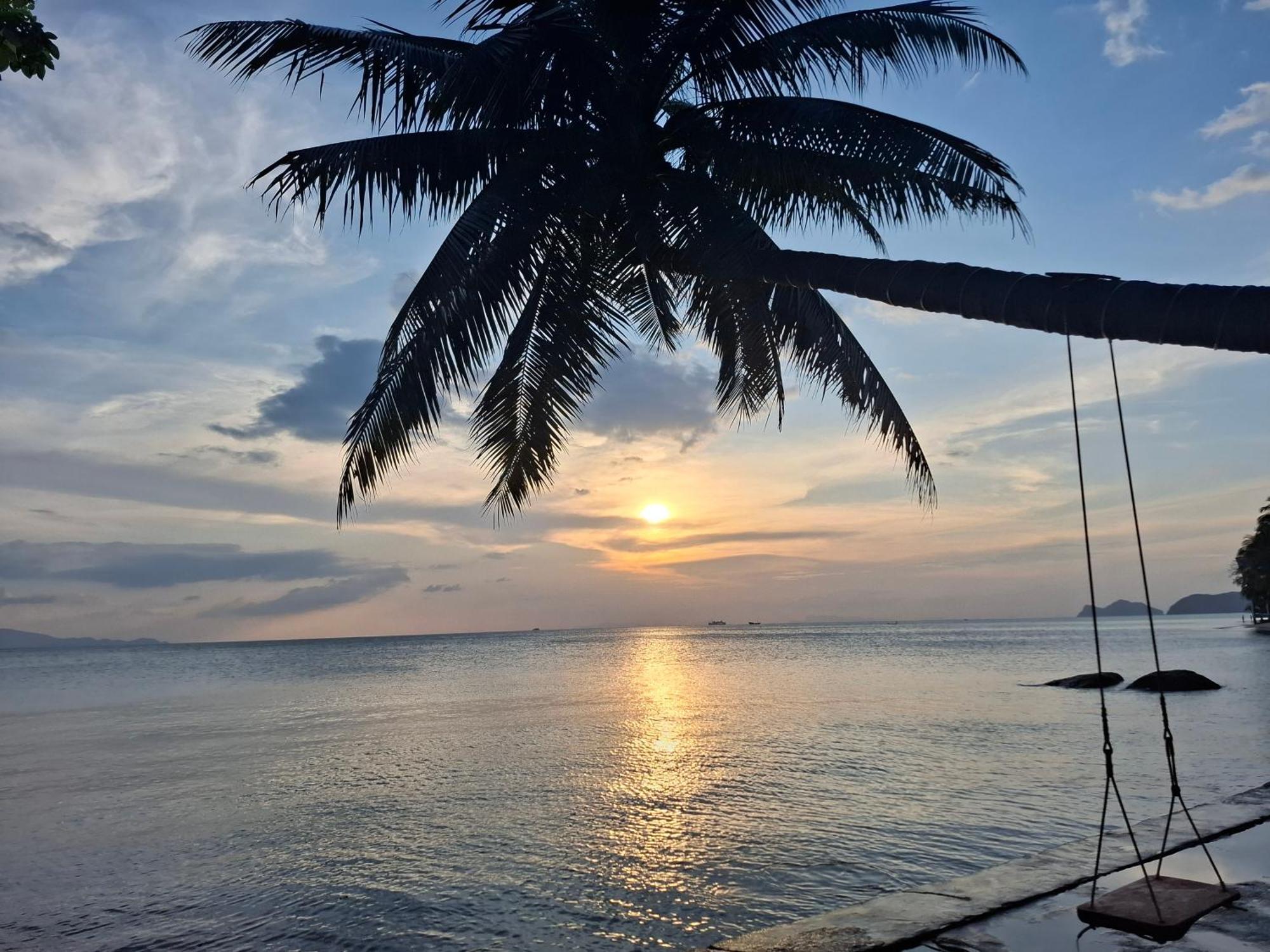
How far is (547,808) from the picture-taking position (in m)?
14.2

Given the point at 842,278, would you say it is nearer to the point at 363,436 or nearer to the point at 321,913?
the point at 363,436

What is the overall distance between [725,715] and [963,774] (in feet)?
42.2

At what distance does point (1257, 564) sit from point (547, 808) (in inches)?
3562

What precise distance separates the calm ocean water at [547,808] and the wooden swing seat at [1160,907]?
3268 mm

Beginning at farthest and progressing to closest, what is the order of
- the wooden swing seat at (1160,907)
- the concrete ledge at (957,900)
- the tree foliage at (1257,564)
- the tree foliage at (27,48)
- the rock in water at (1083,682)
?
the tree foliage at (1257,564) → the rock in water at (1083,682) → the concrete ledge at (957,900) → the wooden swing seat at (1160,907) → the tree foliage at (27,48)

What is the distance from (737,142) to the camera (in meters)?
8.61

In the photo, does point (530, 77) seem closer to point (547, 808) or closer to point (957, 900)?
point (957, 900)

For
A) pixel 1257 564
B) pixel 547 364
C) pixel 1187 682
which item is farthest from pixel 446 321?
pixel 1257 564

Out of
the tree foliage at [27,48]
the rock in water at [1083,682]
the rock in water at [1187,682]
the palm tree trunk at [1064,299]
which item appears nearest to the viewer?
the tree foliage at [27,48]

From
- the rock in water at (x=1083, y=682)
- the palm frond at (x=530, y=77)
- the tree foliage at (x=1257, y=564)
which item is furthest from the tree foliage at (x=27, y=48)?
the tree foliage at (x=1257, y=564)

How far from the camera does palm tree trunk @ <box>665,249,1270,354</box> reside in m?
4.27

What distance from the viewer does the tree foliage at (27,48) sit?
243 centimetres

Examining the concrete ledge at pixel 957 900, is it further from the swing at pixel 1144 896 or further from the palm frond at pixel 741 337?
the palm frond at pixel 741 337

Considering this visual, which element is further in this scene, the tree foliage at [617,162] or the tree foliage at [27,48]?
the tree foliage at [617,162]
